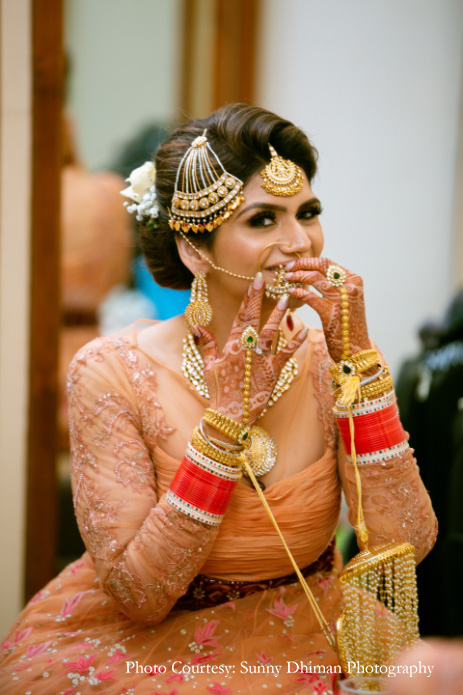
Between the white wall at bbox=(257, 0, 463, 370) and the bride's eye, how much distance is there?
6.99 feet

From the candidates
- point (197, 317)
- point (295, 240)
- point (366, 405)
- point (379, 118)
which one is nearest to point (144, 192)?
point (197, 317)

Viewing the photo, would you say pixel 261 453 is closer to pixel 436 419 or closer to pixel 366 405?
pixel 366 405

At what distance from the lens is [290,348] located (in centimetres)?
144

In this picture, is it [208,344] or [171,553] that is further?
[208,344]

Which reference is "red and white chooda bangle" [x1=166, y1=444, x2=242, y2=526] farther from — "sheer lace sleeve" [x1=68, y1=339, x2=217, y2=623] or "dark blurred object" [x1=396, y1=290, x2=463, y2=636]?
"dark blurred object" [x1=396, y1=290, x2=463, y2=636]

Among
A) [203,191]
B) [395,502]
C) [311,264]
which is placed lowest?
[395,502]

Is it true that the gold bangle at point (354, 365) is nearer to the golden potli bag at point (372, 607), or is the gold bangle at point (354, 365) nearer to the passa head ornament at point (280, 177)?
the golden potli bag at point (372, 607)

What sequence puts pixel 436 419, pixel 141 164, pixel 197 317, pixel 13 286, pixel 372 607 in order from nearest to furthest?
pixel 372 607, pixel 197 317, pixel 436 419, pixel 13 286, pixel 141 164

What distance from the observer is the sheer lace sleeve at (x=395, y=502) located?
144 cm

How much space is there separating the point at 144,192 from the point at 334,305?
67 centimetres

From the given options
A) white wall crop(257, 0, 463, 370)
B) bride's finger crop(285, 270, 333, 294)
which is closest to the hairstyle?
bride's finger crop(285, 270, 333, 294)

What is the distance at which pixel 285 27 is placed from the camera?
3754 mm

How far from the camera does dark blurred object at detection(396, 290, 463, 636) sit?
2332mm

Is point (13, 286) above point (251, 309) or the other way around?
the other way around
